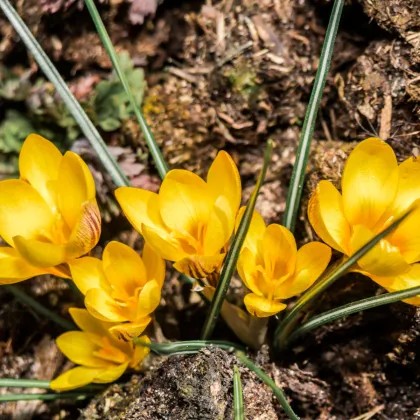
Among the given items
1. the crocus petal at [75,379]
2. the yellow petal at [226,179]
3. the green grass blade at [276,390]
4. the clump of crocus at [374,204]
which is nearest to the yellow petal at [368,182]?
the clump of crocus at [374,204]

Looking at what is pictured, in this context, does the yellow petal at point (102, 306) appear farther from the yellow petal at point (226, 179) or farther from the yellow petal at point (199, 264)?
the yellow petal at point (226, 179)

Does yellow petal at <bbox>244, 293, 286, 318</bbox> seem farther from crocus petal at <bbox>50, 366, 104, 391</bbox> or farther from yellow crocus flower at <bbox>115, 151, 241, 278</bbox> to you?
crocus petal at <bbox>50, 366, 104, 391</bbox>

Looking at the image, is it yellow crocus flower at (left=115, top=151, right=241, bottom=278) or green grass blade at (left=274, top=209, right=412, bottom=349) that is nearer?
green grass blade at (left=274, top=209, right=412, bottom=349)

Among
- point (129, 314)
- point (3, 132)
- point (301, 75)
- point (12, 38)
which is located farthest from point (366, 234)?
point (12, 38)

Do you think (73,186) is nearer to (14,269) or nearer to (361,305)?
(14,269)

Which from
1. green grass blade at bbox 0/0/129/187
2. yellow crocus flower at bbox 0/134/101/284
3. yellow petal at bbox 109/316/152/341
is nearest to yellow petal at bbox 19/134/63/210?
yellow crocus flower at bbox 0/134/101/284

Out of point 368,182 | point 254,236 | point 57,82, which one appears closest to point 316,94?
point 368,182
